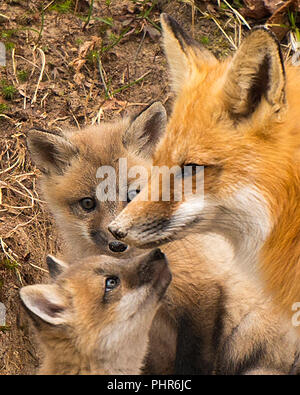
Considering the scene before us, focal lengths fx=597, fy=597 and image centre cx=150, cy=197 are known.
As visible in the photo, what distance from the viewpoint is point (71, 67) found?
21.3 ft

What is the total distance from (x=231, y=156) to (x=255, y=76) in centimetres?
45

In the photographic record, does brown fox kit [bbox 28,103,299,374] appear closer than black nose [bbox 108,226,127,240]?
No

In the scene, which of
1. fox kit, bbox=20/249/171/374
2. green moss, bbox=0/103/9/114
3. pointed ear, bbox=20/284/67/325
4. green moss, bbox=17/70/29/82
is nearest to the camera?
pointed ear, bbox=20/284/67/325

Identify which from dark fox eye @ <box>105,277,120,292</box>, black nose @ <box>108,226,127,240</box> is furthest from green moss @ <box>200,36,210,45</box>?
black nose @ <box>108,226,127,240</box>

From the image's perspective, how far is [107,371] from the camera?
4.09 metres

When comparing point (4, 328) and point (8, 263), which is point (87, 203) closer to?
point (8, 263)

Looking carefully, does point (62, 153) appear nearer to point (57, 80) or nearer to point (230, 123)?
point (57, 80)

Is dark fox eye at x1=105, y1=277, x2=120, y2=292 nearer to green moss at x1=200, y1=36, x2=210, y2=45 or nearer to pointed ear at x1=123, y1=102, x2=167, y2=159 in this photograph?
pointed ear at x1=123, y1=102, x2=167, y2=159

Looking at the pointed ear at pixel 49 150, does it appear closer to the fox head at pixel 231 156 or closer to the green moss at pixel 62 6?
the fox head at pixel 231 156

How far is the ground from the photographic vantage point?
6.11 meters

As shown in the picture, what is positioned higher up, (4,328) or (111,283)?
(111,283)

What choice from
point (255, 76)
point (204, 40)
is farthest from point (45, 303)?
point (204, 40)

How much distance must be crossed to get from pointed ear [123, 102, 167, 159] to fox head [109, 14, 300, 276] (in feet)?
5.48
